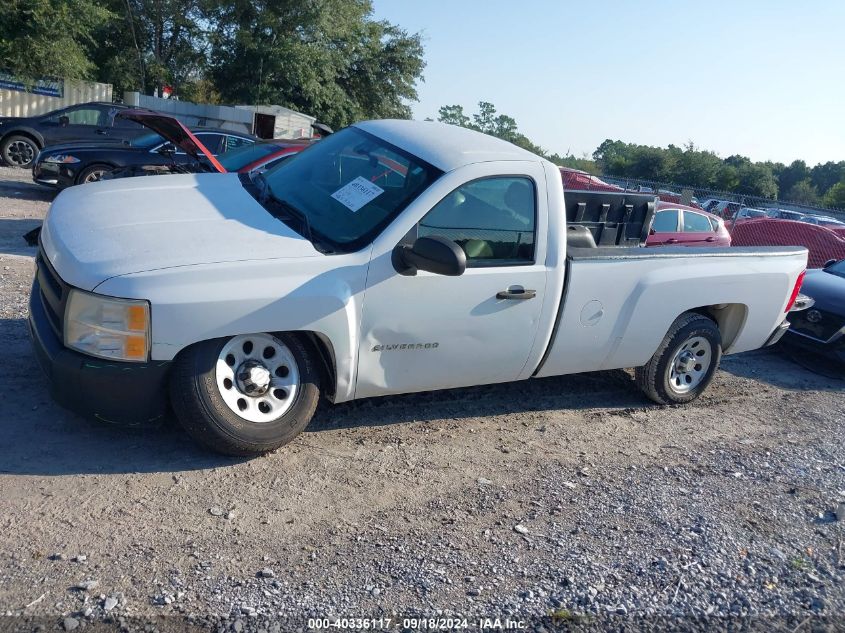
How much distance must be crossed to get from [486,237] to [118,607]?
2.75 m

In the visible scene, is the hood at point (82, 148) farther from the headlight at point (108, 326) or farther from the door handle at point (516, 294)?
the door handle at point (516, 294)

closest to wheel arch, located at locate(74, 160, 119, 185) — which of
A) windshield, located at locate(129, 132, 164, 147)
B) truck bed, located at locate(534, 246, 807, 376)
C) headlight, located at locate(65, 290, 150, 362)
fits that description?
windshield, located at locate(129, 132, 164, 147)

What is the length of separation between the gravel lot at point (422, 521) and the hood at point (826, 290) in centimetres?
270

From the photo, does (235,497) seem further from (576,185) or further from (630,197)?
(576,185)

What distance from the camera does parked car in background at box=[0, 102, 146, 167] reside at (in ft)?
52.3

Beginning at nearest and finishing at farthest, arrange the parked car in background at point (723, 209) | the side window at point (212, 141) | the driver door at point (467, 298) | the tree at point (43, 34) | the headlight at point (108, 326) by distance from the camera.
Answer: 1. the headlight at point (108, 326)
2. the driver door at point (467, 298)
3. the side window at point (212, 141)
4. the tree at point (43, 34)
5. the parked car in background at point (723, 209)

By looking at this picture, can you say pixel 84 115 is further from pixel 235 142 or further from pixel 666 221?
pixel 666 221

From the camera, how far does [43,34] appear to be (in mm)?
23672

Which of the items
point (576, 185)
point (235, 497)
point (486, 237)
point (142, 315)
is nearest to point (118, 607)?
point (235, 497)

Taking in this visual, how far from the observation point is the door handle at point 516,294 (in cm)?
457

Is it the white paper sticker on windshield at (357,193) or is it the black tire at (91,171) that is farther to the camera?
the black tire at (91,171)

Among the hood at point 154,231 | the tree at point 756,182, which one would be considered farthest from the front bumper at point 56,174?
the tree at point 756,182

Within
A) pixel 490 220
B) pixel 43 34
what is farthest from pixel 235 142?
pixel 43 34

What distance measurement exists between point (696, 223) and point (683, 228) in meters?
0.40
